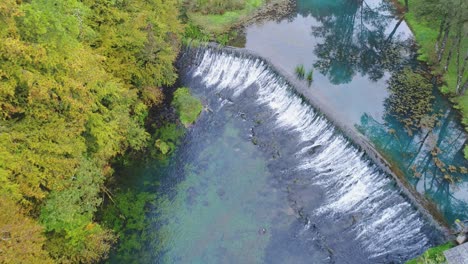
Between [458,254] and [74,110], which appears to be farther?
[74,110]

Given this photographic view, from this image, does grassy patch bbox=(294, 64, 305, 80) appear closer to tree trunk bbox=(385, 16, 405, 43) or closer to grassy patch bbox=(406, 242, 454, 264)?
tree trunk bbox=(385, 16, 405, 43)

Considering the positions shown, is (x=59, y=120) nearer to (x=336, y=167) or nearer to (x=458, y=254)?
(x=336, y=167)

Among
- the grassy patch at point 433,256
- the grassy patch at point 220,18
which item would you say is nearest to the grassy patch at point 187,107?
the grassy patch at point 220,18

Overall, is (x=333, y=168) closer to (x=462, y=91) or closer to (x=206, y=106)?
(x=206, y=106)

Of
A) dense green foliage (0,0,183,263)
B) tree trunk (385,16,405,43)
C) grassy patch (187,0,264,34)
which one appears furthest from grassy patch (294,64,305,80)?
dense green foliage (0,0,183,263)

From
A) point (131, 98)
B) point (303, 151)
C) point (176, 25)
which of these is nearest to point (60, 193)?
point (131, 98)

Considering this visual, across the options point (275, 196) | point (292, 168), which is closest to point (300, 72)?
point (292, 168)

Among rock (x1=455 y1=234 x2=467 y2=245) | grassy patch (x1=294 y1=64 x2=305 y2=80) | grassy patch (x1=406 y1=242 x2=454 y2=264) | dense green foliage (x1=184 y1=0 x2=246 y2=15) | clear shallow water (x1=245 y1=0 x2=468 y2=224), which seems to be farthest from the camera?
dense green foliage (x1=184 y1=0 x2=246 y2=15)
